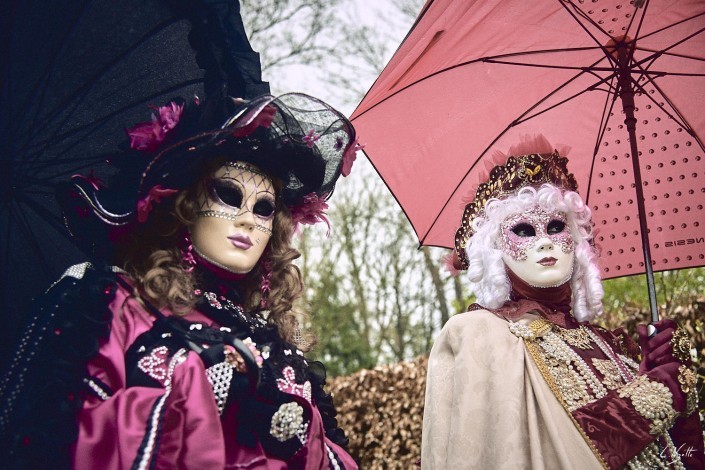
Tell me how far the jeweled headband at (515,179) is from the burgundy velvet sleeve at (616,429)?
0.92 m

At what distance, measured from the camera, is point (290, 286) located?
2506 mm

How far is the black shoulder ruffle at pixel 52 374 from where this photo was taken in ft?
5.01

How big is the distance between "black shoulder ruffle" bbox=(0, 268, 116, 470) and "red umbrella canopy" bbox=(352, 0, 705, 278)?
1596 millimetres

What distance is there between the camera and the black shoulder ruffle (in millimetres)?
1528

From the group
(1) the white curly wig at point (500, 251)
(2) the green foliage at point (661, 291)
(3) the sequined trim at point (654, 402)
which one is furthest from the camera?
(2) the green foliage at point (661, 291)

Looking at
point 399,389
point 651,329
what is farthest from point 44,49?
point 399,389

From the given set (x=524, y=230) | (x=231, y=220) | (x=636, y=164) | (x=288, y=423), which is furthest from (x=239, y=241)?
(x=636, y=164)

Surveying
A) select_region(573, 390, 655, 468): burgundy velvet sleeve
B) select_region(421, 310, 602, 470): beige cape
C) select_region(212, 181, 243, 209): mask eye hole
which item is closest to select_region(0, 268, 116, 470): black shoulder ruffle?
select_region(212, 181, 243, 209): mask eye hole

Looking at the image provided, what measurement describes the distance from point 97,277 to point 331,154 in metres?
1.01

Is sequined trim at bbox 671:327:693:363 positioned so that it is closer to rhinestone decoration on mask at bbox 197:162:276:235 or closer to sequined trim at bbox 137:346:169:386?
rhinestone decoration on mask at bbox 197:162:276:235

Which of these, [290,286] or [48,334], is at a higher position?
[290,286]

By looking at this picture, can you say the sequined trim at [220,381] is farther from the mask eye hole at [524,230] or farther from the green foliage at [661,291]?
the green foliage at [661,291]

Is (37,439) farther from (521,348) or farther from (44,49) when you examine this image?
(521,348)

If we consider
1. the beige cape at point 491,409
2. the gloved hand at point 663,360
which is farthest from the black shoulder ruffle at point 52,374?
the gloved hand at point 663,360
